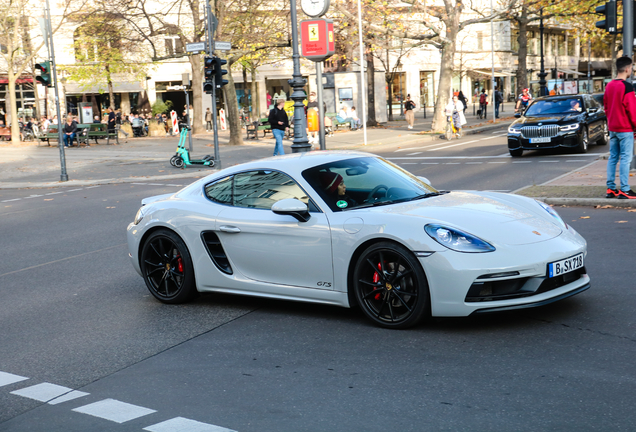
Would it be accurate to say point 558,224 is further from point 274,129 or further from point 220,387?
point 274,129

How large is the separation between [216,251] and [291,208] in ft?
3.39

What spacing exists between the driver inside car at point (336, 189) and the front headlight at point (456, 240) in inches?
32.8

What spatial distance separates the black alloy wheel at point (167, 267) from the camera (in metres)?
6.69

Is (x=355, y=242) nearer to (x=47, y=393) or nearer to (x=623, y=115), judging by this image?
(x=47, y=393)

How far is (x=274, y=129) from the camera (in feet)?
79.5

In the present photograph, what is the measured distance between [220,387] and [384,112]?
131 feet

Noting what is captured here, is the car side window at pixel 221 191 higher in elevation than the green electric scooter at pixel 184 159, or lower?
higher

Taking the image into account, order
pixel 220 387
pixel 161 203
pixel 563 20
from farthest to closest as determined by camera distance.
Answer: pixel 563 20 → pixel 161 203 → pixel 220 387

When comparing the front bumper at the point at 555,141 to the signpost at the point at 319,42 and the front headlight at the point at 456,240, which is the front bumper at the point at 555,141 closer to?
the signpost at the point at 319,42

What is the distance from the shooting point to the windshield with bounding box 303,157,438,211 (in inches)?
238

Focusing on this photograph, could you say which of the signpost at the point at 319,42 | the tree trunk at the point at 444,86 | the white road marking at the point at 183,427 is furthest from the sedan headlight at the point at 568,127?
the white road marking at the point at 183,427

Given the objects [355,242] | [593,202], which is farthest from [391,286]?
[593,202]

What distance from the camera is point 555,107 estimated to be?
21.6 m

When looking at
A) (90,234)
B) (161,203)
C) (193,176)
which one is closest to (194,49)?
(193,176)
